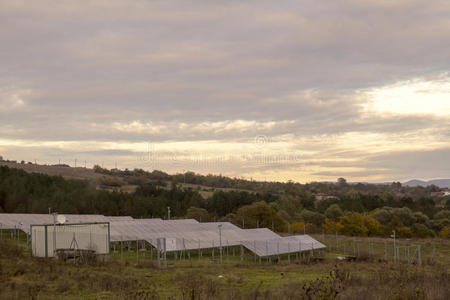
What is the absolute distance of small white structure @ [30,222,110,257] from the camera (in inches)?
1239

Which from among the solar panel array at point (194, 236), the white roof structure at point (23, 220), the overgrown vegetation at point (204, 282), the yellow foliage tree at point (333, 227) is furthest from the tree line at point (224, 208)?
the overgrown vegetation at point (204, 282)

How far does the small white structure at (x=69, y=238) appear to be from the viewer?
103ft

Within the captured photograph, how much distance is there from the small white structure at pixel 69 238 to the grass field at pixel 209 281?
2.40 metres

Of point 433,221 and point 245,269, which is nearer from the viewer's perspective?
point 245,269

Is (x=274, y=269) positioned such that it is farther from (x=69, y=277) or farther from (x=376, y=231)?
(x=376, y=231)

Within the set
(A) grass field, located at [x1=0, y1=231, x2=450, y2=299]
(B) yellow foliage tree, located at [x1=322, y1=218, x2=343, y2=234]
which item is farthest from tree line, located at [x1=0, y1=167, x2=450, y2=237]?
(A) grass field, located at [x1=0, y1=231, x2=450, y2=299]

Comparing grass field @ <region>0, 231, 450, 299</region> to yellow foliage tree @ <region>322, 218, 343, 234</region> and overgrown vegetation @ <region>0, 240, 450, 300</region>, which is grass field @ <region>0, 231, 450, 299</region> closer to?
overgrown vegetation @ <region>0, 240, 450, 300</region>

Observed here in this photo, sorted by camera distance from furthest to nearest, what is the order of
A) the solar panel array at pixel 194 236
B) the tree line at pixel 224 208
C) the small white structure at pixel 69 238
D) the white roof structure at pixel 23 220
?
the tree line at pixel 224 208 < the white roof structure at pixel 23 220 < the solar panel array at pixel 194 236 < the small white structure at pixel 69 238

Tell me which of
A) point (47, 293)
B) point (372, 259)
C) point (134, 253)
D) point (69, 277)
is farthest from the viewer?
point (134, 253)

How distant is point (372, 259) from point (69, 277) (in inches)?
933

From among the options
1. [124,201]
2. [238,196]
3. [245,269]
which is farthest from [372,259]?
[238,196]

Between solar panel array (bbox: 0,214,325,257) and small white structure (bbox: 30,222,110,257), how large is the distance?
12.0ft

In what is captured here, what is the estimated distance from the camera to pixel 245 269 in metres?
29.9

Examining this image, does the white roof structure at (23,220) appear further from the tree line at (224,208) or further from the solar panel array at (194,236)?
the tree line at (224,208)
